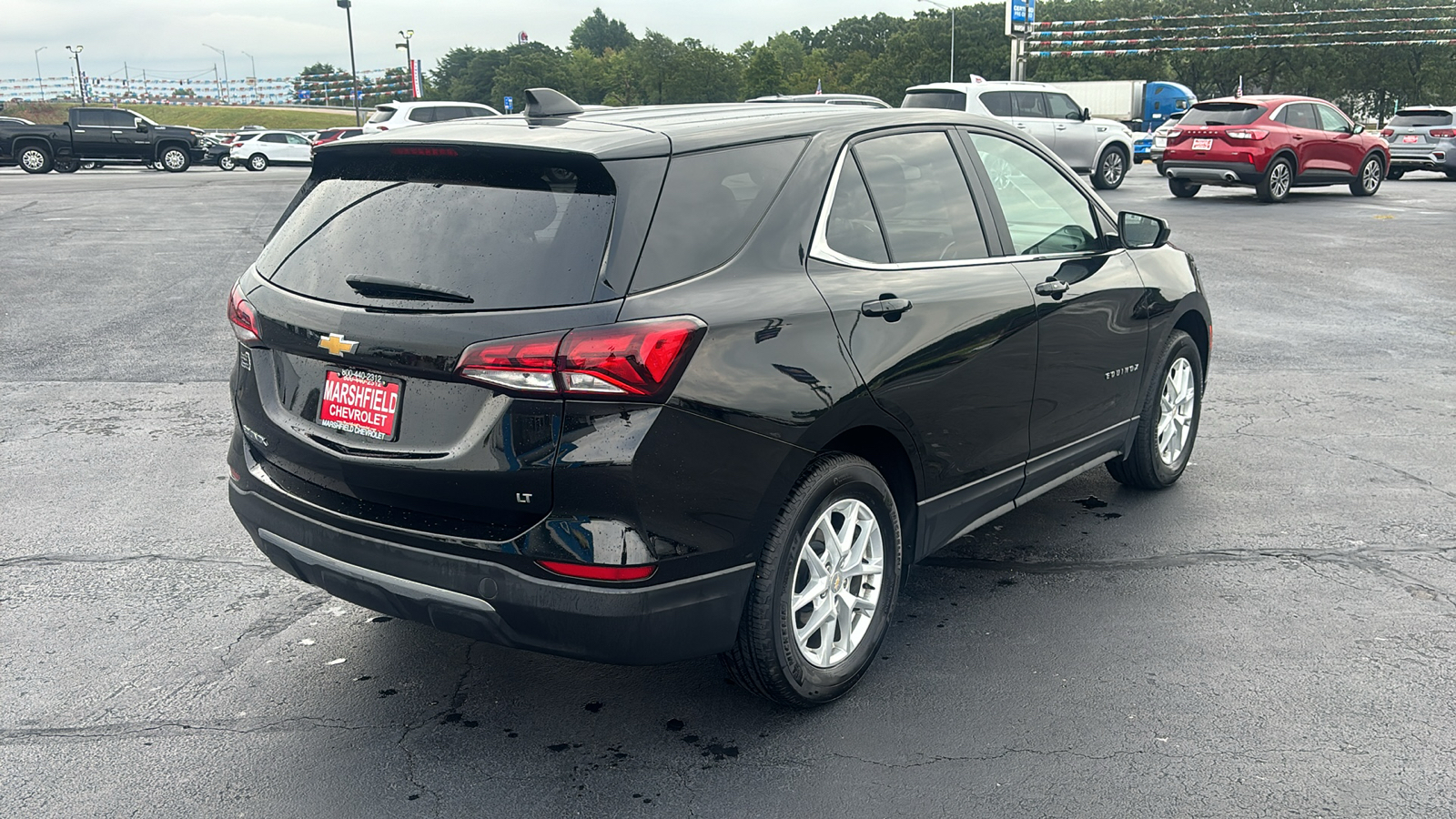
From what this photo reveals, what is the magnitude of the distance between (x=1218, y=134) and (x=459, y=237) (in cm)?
2039

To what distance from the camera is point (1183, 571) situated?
15.2 feet

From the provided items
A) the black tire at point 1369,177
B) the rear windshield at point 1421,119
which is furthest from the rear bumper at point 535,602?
the rear windshield at point 1421,119

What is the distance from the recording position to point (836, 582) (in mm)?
3547

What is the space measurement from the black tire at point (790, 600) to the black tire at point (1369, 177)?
22.6 metres

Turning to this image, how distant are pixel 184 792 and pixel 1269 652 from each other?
126 inches

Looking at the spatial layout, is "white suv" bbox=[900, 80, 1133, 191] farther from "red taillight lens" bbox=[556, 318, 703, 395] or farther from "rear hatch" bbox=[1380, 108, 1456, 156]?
"red taillight lens" bbox=[556, 318, 703, 395]

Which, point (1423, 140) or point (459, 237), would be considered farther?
point (1423, 140)

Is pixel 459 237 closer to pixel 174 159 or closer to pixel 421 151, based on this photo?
pixel 421 151

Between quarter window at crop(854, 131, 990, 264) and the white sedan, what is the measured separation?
39.8 metres

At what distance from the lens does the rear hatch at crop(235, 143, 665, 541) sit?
2.93m

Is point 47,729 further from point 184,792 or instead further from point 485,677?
point 485,677

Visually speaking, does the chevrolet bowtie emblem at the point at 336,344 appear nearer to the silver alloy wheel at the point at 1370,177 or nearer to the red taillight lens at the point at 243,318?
the red taillight lens at the point at 243,318

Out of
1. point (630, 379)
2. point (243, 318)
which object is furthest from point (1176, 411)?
point (243, 318)

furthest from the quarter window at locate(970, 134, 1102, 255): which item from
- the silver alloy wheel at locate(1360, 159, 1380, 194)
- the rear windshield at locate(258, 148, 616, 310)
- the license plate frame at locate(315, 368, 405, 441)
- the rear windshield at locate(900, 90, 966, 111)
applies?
the silver alloy wheel at locate(1360, 159, 1380, 194)
